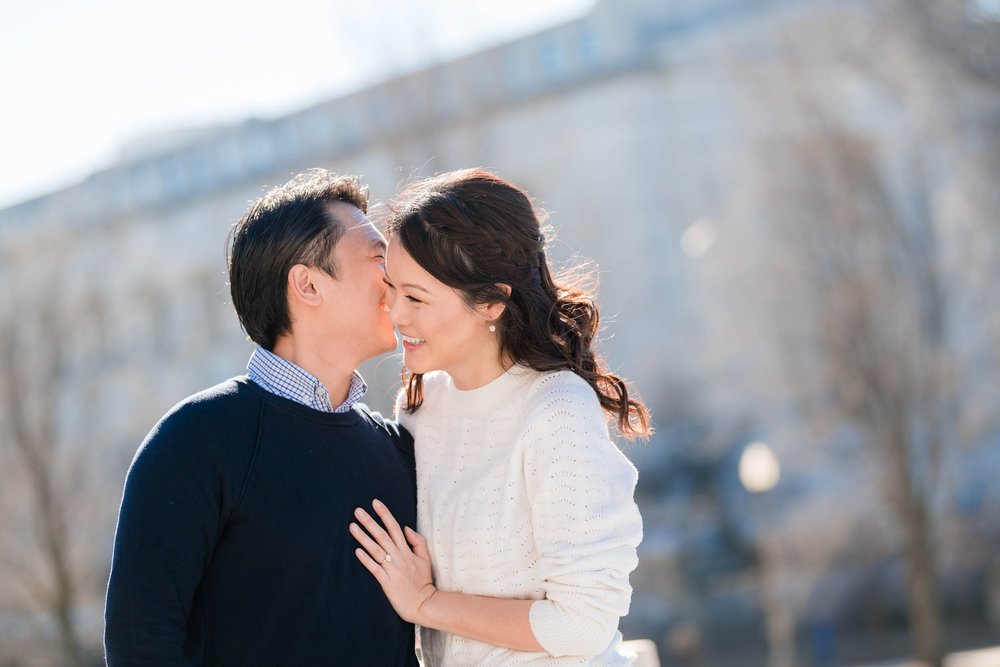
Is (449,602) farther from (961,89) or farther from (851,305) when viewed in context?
(851,305)

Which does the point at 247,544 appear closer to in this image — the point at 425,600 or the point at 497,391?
the point at 425,600

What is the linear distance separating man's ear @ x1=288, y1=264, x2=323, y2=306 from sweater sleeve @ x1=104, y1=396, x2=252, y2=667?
433 millimetres

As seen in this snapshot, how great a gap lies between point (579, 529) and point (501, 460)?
0.26 m

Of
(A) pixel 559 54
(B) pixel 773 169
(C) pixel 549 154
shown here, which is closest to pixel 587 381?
(B) pixel 773 169

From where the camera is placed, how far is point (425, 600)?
245 cm

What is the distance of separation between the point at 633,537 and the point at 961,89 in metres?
10.3

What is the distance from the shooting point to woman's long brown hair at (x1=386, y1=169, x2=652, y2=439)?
2.47 meters

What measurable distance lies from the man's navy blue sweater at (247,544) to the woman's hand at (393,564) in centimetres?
3

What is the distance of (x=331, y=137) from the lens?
838 inches

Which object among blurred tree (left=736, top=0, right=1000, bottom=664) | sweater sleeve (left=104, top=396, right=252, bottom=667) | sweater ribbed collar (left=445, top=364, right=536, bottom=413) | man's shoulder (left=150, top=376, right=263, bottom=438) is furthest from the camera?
blurred tree (left=736, top=0, right=1000, bottom=664)

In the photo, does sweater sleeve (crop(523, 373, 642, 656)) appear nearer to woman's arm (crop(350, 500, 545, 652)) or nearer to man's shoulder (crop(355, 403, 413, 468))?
woman's arm (crop(350, 500, 545, 652))

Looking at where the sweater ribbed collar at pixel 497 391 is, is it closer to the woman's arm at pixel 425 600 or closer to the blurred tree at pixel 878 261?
the woman's arm at pixel 425 600

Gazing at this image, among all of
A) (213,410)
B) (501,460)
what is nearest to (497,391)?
(501,460)

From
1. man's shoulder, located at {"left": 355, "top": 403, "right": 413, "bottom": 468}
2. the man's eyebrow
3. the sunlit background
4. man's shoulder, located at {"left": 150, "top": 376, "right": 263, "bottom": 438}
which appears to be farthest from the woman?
the sunlit background
